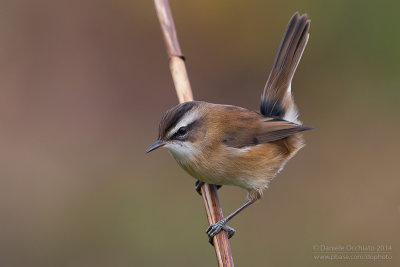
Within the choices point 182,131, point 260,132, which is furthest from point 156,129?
point 182,131

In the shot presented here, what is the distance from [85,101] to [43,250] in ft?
11.1

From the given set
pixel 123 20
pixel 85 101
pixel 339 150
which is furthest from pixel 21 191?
pixel 339 150

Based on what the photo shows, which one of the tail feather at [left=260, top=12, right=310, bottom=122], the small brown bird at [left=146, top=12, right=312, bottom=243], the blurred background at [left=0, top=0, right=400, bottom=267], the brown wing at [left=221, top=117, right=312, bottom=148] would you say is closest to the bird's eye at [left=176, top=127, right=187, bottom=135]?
the small brown bird at [left=146, top=12, right=312, bottom=243]

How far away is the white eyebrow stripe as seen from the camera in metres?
4.58

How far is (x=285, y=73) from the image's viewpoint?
561 centimetres

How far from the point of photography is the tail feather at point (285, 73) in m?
5.60

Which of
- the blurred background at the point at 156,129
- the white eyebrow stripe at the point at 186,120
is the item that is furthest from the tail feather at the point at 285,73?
the blurred background at the point at 156,129

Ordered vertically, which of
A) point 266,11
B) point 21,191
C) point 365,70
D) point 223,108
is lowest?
point 21,191

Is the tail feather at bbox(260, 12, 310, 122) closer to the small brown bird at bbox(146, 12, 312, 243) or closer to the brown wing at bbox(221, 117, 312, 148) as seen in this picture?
the small brown bird at bbox(146, 12, 312, 243)

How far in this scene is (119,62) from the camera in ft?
30.3

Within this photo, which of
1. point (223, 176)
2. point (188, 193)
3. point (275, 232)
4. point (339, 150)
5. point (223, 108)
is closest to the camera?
point (223, 176)

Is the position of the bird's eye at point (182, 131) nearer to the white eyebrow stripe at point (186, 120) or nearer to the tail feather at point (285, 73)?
the white eyebrow stripe at point (186, 120)

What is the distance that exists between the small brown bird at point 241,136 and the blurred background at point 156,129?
173cm

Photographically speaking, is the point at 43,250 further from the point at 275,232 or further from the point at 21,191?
the point at 275,232
